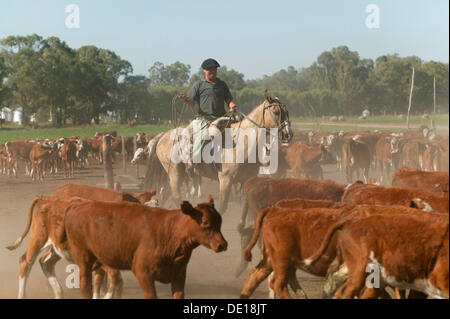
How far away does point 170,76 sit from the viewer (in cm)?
3055

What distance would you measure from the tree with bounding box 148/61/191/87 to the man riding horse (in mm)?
18383

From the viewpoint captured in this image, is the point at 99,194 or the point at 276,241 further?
the point at 99,194

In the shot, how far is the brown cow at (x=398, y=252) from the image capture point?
493cm

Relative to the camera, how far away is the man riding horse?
11172 millimetres

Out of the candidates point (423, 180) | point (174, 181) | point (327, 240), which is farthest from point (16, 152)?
point (327, 240)

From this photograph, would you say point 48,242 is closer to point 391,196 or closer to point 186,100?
point 391,196

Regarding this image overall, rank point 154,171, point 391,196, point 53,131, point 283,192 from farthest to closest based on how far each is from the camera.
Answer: point 53,131
point 154,171
point 283,192
point 391,196

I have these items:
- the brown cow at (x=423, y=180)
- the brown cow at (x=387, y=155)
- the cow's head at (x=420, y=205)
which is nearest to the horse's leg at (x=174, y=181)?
the brown cow at (x=423, y=180)

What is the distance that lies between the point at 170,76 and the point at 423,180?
72.1ft

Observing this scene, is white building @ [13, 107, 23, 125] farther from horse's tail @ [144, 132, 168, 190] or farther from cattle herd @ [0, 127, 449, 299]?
cattle herd @ [0, 127, 449, 299]

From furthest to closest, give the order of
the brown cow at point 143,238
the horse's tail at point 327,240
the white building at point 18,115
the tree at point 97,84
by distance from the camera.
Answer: the white building at point 18,115
the tree at point 97,84
the brown cow at point 143,238
the horse's tail at point 327,240

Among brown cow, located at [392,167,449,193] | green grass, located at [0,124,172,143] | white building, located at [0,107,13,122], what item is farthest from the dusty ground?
white building, located at [0,107,13,122]

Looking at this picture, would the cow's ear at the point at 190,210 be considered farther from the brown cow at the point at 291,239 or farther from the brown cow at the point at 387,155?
the brown cow at the point at 387,155

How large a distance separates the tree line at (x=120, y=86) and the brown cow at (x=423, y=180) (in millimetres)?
11591
